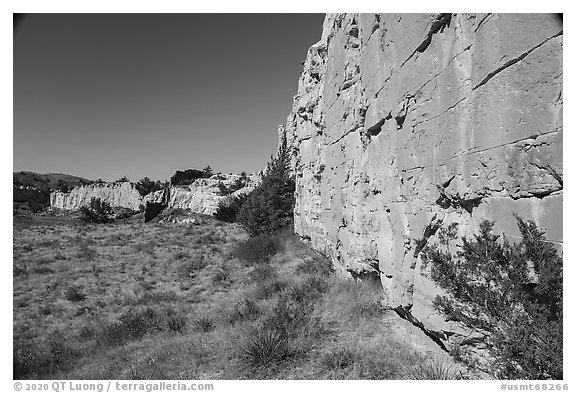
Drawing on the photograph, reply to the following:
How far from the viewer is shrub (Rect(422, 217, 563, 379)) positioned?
9.11ft

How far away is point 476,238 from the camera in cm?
342

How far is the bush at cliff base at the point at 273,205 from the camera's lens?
53.2 feet

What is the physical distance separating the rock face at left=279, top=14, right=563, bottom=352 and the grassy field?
83 cm

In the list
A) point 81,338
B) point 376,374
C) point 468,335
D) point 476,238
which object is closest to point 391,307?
point 376,374

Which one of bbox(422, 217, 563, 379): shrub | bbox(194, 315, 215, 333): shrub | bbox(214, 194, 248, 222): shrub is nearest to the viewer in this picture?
bbox(422, 217, 563, 379): shrub

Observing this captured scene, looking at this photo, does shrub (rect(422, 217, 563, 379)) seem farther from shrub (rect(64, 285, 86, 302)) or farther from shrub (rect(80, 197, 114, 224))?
shrub (rect(80, 197, 114, 224))

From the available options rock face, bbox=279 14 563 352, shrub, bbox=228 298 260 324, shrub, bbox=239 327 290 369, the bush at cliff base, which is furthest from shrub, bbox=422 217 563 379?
the bush at cliff base

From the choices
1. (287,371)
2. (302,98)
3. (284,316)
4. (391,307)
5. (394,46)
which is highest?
(302,98)

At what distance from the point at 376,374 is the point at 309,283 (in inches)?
158

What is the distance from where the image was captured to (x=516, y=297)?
299 centimetres

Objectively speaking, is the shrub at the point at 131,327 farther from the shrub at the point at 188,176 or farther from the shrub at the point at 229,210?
the shrub at the point at 188,176

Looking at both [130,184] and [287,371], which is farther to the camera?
[130,184]
